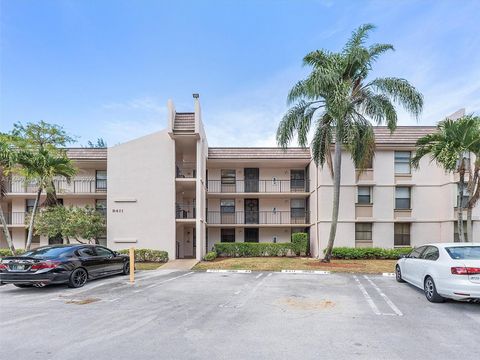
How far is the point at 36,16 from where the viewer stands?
12156 mm

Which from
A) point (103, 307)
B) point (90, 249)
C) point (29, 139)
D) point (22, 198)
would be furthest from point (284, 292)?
point (22, 198)

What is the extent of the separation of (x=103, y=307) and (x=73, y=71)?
1335 centimetres

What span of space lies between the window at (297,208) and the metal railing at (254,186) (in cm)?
85

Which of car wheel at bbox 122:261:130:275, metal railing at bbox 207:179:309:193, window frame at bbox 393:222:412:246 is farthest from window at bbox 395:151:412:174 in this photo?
car wheel at bbox 122:261:130:275

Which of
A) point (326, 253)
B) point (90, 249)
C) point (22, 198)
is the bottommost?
point (326, 253)

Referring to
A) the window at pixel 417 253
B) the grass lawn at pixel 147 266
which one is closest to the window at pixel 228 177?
the grass lawn at pixel 147 266

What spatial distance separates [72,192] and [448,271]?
22224mm

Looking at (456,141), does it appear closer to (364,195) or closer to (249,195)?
(364,195)

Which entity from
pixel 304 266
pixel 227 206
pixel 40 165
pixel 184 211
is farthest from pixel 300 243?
pixel 40 165

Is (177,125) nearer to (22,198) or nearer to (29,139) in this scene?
(29,139)

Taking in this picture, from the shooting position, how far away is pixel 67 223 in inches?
712

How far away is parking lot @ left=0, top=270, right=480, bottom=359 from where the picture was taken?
4.99 meters

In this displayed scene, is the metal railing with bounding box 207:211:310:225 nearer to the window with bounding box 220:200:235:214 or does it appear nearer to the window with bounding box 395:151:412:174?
the window with bounding box 220:200:235:214

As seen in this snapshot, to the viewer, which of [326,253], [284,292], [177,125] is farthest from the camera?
[177,125]
